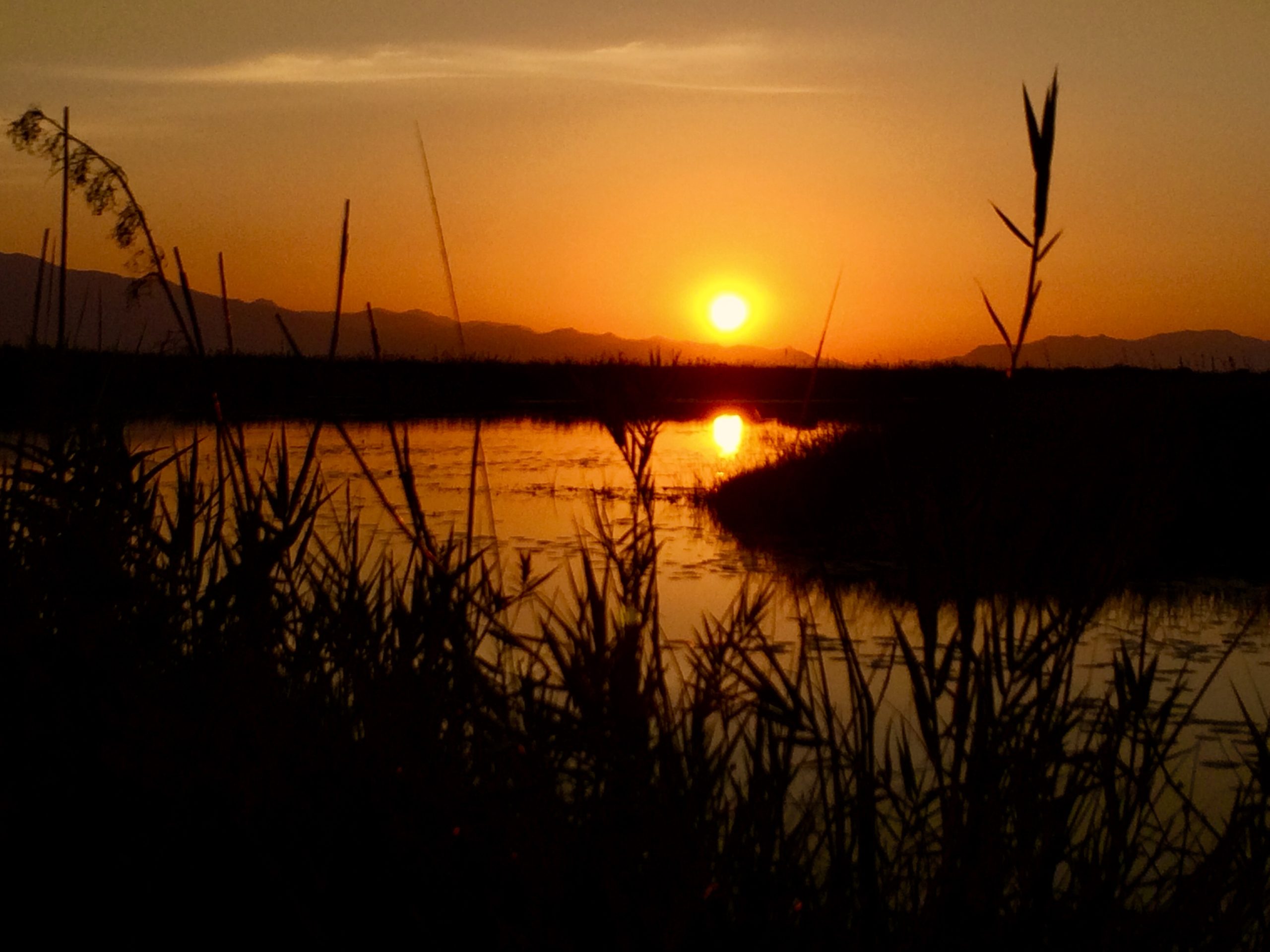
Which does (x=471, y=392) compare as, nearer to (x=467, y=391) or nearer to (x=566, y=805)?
(x=467, y=391)

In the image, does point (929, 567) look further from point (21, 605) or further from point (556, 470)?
point (556, 470)

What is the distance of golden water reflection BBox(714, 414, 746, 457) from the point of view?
1738 centimetres

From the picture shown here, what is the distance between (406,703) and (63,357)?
6.18ft

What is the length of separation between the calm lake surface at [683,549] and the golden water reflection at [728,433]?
16cm

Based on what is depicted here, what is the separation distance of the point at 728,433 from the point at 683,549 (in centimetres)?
1394

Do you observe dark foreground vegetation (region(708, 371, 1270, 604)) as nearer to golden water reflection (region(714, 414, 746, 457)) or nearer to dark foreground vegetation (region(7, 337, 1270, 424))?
dark foreground vegetation (region(7, 337, 1270, 424))

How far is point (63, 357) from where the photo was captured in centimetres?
337

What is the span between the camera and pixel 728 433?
A: 22469 mm

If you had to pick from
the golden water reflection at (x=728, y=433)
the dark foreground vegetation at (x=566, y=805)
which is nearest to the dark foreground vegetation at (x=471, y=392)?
the dark foreground vegetation at (x=566, y=805)

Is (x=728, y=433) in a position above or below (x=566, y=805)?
above

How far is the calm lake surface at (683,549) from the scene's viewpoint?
4.76 metres

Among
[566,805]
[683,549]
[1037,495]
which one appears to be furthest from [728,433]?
[566,805]

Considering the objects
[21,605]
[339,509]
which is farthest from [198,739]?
[339,509]

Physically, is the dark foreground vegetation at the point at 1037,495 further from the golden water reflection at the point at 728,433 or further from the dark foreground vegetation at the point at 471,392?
the golden water reflection at the point at 728,433
